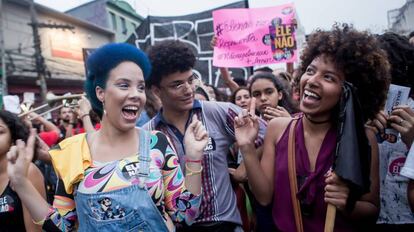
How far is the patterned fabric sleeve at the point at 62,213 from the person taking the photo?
1.82 meters

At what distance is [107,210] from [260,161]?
1023 mm

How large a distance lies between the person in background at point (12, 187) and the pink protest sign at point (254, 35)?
281 cm

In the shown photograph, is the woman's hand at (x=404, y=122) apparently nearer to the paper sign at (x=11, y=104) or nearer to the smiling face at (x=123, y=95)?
the smiling face at (x=123, y=95)

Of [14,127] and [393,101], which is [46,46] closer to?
[14,127]

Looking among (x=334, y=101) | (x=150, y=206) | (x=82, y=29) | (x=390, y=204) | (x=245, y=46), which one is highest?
(x=82, y=29)

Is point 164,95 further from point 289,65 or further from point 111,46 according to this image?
point 289,65

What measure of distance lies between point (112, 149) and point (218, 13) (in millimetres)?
3814

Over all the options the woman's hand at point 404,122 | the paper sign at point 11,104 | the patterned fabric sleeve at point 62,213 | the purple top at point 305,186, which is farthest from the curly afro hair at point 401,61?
the paper sign at point 11,104

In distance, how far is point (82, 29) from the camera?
27.9m

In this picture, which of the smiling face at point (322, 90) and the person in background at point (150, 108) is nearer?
the smiling face at point (322, 90)

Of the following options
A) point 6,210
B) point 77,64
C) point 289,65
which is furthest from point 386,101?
point 77,64

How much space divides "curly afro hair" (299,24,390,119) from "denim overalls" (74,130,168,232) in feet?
4.13

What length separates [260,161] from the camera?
227 centimetres

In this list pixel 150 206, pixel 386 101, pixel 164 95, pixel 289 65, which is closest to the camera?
pixel 150 206
